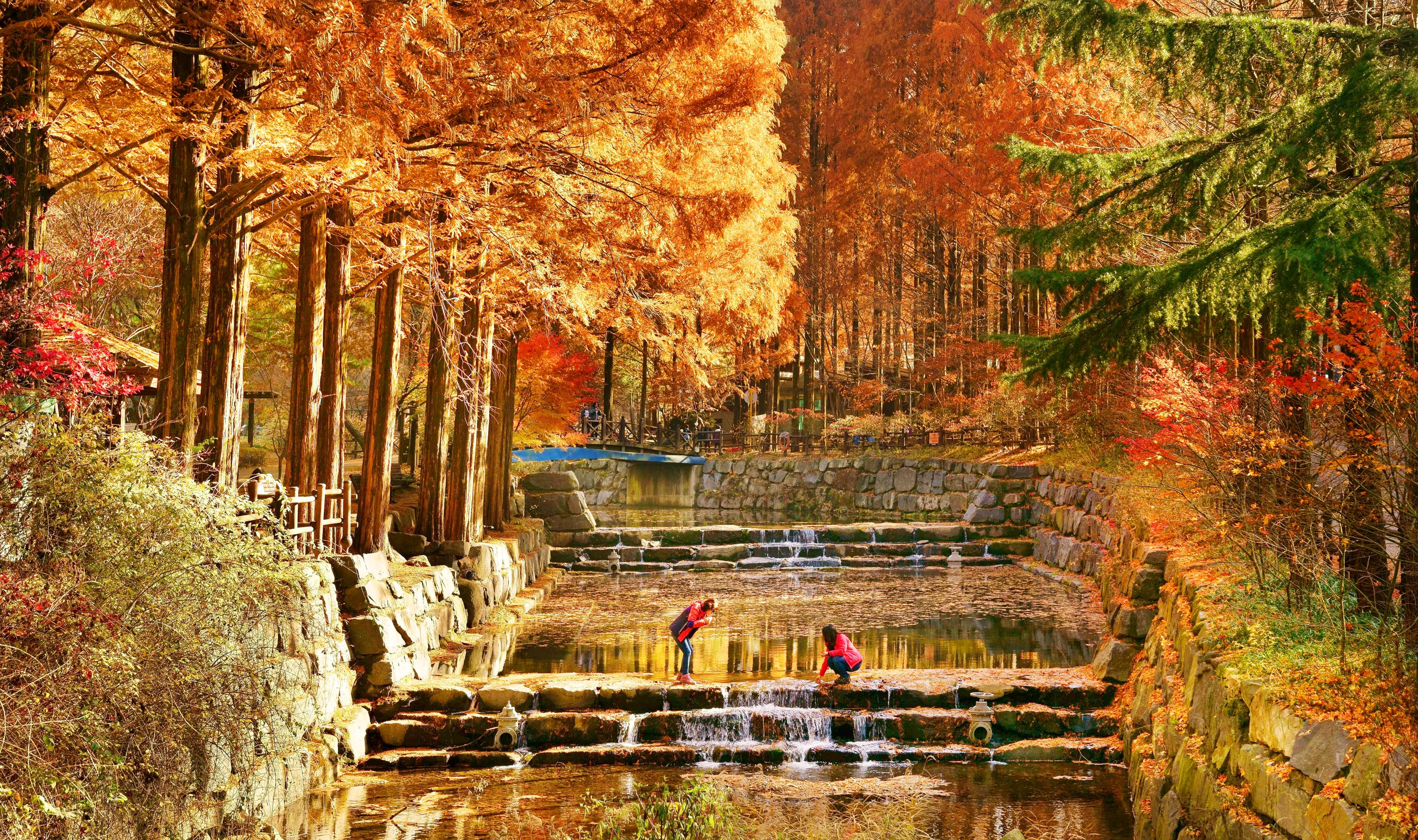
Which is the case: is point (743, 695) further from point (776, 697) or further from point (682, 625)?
point (682, 625)

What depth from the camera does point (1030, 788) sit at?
8.96m

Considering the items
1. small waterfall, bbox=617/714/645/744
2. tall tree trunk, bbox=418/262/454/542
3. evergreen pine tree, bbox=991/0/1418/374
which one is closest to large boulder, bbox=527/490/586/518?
tall tree trunk, bbox=418/262/454/542

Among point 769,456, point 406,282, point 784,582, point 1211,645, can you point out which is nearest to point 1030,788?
point 1211,645

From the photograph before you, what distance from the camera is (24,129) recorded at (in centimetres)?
762

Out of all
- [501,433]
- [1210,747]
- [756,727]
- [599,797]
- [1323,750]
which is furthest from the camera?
[501,433]

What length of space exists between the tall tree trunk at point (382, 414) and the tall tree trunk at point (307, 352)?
113cm

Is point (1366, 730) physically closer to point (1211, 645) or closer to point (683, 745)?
point (1211, 645)

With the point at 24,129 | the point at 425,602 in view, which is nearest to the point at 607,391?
the point at 425,602

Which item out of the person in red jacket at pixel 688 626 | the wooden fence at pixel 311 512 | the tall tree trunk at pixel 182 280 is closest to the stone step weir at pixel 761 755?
the person in red jacket at pixel 688 626

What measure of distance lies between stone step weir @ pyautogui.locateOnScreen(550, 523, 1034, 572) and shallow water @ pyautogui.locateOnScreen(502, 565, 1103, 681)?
32.8 inches

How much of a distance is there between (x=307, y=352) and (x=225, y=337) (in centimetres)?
189

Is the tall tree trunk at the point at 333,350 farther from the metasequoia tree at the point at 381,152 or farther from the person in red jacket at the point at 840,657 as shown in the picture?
the person in red jacket at the point at 840,657

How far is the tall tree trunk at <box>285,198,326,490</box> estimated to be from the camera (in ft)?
37.6

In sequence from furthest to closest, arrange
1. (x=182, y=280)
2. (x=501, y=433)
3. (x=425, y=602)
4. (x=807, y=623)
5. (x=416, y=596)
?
(x=501, y=433)
(x=807, y=623)
(x=425, y=602)
(x=416, y=596)
(x=182, y=280)
